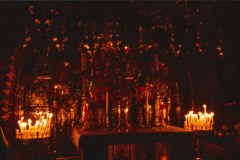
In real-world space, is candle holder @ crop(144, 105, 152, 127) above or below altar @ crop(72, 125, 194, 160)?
above

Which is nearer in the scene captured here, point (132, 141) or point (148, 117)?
point (132, 141)

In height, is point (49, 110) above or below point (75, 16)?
below

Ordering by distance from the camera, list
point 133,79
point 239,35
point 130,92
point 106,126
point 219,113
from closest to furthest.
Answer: point 106,126 → point 130,92 → point 133,79 → point 239,35 → point 219,113

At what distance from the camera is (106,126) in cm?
571

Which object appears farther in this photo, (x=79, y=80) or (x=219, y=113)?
(x=219, y=113)

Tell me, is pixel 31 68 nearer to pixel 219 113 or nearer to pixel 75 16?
pixel 75 16

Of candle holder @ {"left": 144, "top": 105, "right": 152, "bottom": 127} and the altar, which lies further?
candle holder @ {"left": 144, "top": 105, "right": 152, "bottom": 127}

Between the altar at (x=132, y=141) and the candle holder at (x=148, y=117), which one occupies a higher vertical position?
the candle holder at (x=148, y=117)

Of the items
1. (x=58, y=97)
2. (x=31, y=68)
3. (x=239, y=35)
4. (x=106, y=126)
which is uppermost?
(x=239, y=35)

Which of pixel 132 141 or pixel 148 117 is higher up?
pixel 148 117

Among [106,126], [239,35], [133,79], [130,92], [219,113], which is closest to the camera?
[106,126]

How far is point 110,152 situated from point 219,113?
3469 mm

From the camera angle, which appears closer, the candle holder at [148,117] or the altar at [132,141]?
the altar at [132,141]

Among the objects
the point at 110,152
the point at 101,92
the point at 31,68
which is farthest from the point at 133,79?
the point at 31,68
